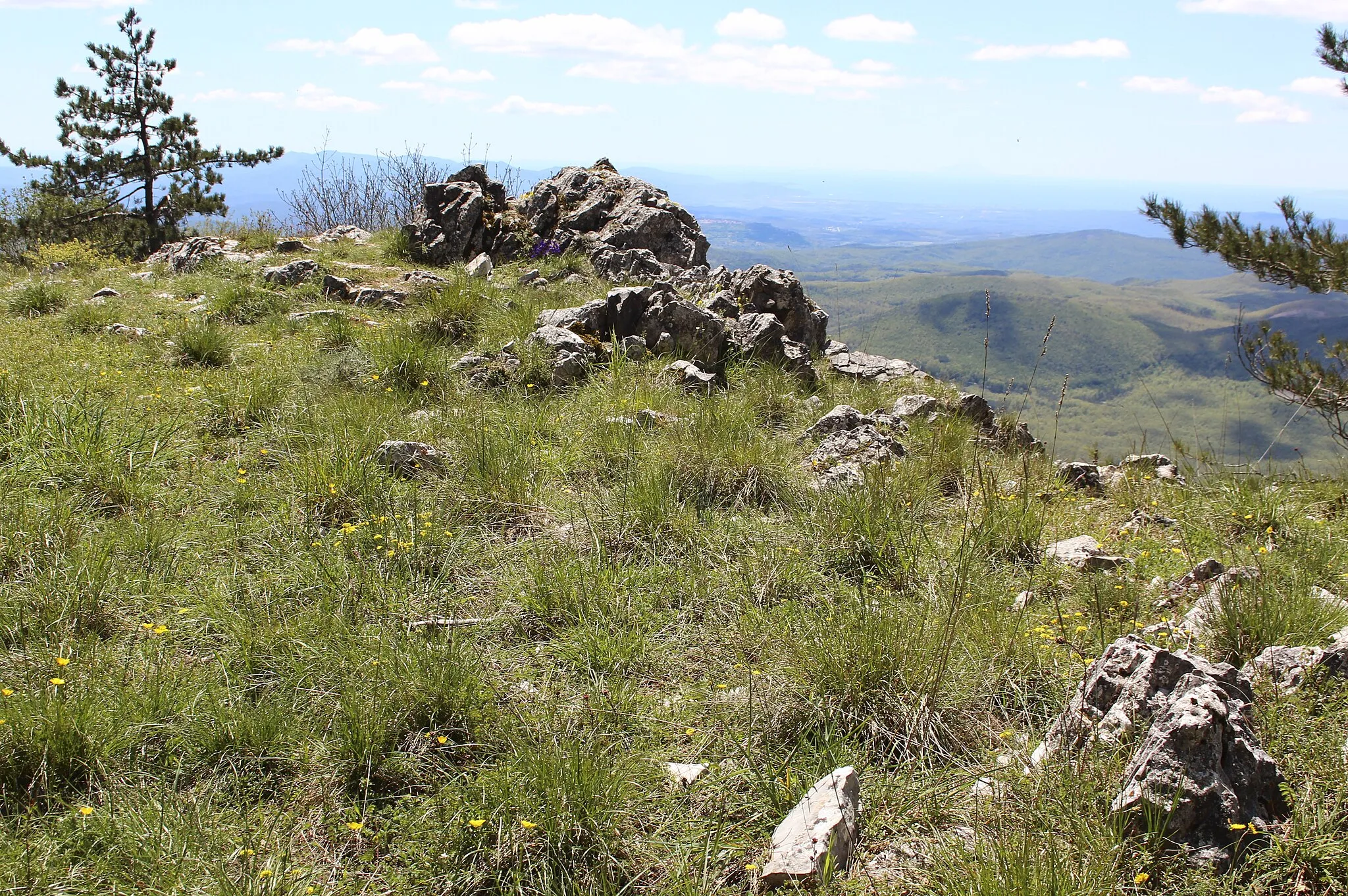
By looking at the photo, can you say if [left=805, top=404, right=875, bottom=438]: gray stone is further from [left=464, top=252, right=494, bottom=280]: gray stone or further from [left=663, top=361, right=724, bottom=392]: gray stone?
[left=464, top=252, right=494, bottom=280]: gray stone

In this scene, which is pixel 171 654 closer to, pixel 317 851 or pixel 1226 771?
pixel 317 851

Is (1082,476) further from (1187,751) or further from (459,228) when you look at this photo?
(459,228)

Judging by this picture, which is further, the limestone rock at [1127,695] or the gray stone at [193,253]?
the gray stone at [193,253]

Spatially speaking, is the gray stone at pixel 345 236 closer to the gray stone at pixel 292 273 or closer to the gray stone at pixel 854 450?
the gray stone at pixel 292 273

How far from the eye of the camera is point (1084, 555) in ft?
15.0

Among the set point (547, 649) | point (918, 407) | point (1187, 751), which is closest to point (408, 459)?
point (547, 649)

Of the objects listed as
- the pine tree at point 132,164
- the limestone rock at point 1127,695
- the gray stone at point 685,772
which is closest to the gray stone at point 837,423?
the limestone rock at point 1127,695

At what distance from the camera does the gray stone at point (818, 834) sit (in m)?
2.49

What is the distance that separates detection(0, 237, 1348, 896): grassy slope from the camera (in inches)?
100

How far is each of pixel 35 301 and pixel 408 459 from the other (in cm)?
717

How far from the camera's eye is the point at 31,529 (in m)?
4.03

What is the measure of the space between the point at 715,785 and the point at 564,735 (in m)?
0.60

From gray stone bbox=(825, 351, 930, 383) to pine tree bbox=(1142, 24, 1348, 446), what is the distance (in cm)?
466

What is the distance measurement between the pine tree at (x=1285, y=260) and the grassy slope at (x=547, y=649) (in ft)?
23.5
